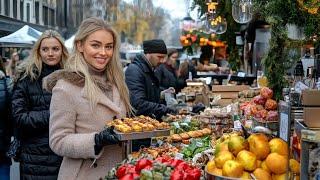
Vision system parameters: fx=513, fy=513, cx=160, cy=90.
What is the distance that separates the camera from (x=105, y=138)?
3.16 meters

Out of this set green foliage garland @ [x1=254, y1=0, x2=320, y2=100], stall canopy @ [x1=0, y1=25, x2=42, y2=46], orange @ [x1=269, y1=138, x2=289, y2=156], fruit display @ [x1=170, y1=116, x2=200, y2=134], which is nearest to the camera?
A: orange @ [x1=269, y1=138, x2=289, y2=156]

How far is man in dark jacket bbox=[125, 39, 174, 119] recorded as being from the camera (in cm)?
595

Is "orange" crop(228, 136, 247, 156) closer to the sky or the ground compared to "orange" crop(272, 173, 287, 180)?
closer to the sky

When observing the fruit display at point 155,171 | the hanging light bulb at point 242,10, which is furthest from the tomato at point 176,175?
the hanging light bulb at point 242,10

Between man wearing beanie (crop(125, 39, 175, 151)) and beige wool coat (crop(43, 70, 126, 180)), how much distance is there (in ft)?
7.64

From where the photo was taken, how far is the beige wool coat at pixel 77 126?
327cm

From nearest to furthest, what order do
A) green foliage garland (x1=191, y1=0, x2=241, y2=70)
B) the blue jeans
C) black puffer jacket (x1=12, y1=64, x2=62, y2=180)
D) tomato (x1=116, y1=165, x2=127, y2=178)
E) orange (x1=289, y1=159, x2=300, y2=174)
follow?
1. orange (x1=289, y1=159, x2=300, y2=174)
2. tomato (x1=116, y1=165, x2=127, y2=178)
3. black puffer jacket (x1=12, y1=64, x2=62, y2=180)
4. the blue jeans
5. green foliage garland (x1=191, y1=0, x2=241, y2=70)

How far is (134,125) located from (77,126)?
14.9 inches

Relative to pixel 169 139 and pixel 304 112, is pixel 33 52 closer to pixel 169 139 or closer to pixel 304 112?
pixel 169 139

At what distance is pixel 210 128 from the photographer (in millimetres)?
5727

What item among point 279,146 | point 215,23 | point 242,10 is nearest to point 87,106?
point 279,146

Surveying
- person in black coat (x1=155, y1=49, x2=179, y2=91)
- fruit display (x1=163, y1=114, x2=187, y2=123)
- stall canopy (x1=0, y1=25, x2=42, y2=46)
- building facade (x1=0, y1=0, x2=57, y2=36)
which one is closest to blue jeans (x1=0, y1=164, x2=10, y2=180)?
fruit display (x1=163, y1=114, x2=187, y2=123)

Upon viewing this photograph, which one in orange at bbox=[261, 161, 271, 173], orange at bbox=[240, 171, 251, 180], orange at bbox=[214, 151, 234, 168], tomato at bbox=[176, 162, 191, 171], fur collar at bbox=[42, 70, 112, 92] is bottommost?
tomato at bbox=[176, 162, 191, 171]

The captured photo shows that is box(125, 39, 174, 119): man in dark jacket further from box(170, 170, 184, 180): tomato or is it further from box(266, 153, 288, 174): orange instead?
box(266, 153, 288, 174): orange
